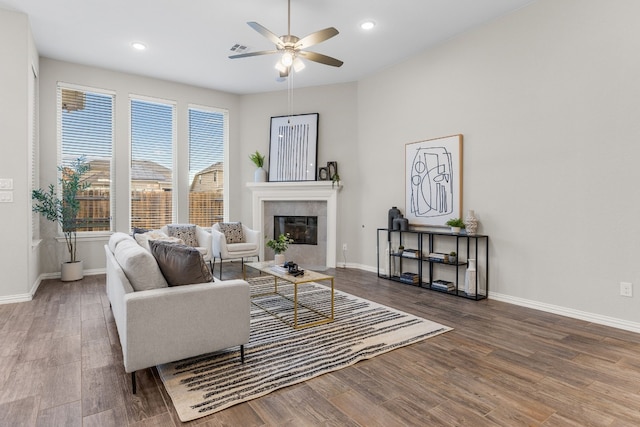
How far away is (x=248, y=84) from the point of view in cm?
630

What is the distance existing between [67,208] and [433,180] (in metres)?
5.13

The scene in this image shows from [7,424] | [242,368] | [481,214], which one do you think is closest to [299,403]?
[242,368]

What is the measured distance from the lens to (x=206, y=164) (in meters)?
6.65

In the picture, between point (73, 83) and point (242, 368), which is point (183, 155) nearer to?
point (73, 83)

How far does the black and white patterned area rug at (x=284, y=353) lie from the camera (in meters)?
2.10

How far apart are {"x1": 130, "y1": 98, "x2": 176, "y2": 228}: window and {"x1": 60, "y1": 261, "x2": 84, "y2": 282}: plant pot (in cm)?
106

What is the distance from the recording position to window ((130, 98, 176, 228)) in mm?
5910

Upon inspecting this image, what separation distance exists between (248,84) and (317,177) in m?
2.07

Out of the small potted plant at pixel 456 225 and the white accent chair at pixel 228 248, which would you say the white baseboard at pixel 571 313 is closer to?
the small potted plant at pixel 456 225

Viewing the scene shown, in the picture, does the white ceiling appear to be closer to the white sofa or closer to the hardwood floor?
the white sofa

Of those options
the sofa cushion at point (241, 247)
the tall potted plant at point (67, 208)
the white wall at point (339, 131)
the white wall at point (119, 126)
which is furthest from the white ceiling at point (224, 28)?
the sofa cushion at point (241, 247)

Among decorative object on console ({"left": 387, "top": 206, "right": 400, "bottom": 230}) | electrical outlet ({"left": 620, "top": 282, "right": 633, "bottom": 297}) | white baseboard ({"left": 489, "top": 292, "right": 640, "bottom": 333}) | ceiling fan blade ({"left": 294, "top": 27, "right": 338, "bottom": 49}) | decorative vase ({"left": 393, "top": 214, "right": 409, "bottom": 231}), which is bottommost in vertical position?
white baseboard ({"left": 489, "top": 292, "right": 640, "bottom": 333})

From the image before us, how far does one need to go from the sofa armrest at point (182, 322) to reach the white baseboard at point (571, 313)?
A: 3087 millimetres

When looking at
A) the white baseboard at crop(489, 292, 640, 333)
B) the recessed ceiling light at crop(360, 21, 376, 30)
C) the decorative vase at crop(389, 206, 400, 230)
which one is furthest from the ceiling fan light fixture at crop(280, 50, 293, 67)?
the white baseboard at crop(489, 292, 640, 333)
